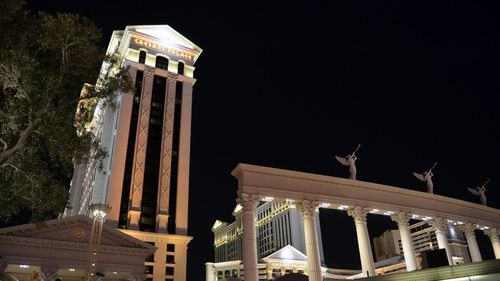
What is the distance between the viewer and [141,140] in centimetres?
5438

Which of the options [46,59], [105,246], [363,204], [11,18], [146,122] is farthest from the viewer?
[146,122]

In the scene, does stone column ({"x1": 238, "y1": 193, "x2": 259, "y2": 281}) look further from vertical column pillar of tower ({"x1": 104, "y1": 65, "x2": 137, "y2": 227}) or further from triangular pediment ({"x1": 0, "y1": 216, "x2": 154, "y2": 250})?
vertical column pillar of tower ({"x1": 104, "y1": 65, "x2": 137, "y2": 227})

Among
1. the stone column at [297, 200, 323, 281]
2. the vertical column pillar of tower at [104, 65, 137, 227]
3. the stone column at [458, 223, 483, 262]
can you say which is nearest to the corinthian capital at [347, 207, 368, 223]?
the stone column at [297, 200, 323, 281]

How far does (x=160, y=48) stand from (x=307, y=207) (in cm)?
4252

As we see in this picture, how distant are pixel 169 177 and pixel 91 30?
37791 millimetres

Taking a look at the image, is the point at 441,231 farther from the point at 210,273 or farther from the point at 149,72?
the point at 210,273

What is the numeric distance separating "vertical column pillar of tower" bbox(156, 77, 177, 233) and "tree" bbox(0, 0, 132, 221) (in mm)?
32503

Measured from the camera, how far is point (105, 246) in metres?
30.3

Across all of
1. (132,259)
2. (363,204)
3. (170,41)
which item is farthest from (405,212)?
(170,41)

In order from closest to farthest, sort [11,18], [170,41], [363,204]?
[11,18] < [363,204] < [170,41]

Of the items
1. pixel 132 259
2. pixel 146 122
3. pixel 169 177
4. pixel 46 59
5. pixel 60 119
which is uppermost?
pixel 146 122

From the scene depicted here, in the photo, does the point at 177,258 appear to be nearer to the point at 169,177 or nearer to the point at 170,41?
the point at 169,177

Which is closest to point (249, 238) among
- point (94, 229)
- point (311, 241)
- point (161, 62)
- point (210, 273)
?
point (311, 241)

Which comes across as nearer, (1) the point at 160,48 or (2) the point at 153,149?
(2) the point at 153,149
